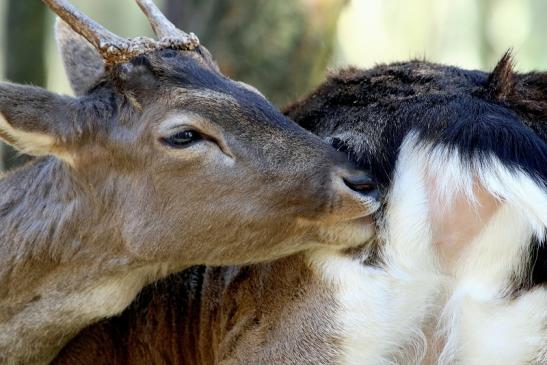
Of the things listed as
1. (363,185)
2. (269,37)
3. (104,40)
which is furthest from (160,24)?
(269,37)

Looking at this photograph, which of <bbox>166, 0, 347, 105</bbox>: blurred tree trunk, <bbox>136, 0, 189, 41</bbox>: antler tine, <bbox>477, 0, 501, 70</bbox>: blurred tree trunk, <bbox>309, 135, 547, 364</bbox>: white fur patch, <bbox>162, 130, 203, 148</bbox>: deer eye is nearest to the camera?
<bbox>309, 135, 547, 364</bbox>: white fur patch

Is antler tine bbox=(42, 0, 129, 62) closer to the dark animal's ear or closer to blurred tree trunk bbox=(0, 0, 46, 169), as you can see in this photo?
the dark animal's ear

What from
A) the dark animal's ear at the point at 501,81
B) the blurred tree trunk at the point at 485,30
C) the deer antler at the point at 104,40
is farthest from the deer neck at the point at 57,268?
the blurred tree trunk at the point at 485,30

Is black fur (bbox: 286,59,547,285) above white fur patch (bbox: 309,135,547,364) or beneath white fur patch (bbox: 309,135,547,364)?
above

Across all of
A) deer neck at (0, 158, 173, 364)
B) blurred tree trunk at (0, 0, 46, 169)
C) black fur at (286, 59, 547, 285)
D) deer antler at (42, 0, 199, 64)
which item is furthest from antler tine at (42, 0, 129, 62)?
blurred tree trunk at (0, 0, 46, 169)

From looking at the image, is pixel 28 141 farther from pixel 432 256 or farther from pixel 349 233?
pixel 432 256

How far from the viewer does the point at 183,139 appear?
4.32 meters

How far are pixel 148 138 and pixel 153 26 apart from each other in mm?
653

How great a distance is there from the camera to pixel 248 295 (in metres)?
4.59

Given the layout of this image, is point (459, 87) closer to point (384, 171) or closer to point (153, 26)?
point (384, 171)

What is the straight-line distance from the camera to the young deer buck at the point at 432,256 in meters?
3.99

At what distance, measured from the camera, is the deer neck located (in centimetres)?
452

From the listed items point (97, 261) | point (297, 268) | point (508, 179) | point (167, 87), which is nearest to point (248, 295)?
point (297, 268)

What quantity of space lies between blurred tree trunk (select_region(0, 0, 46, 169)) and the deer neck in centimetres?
433
